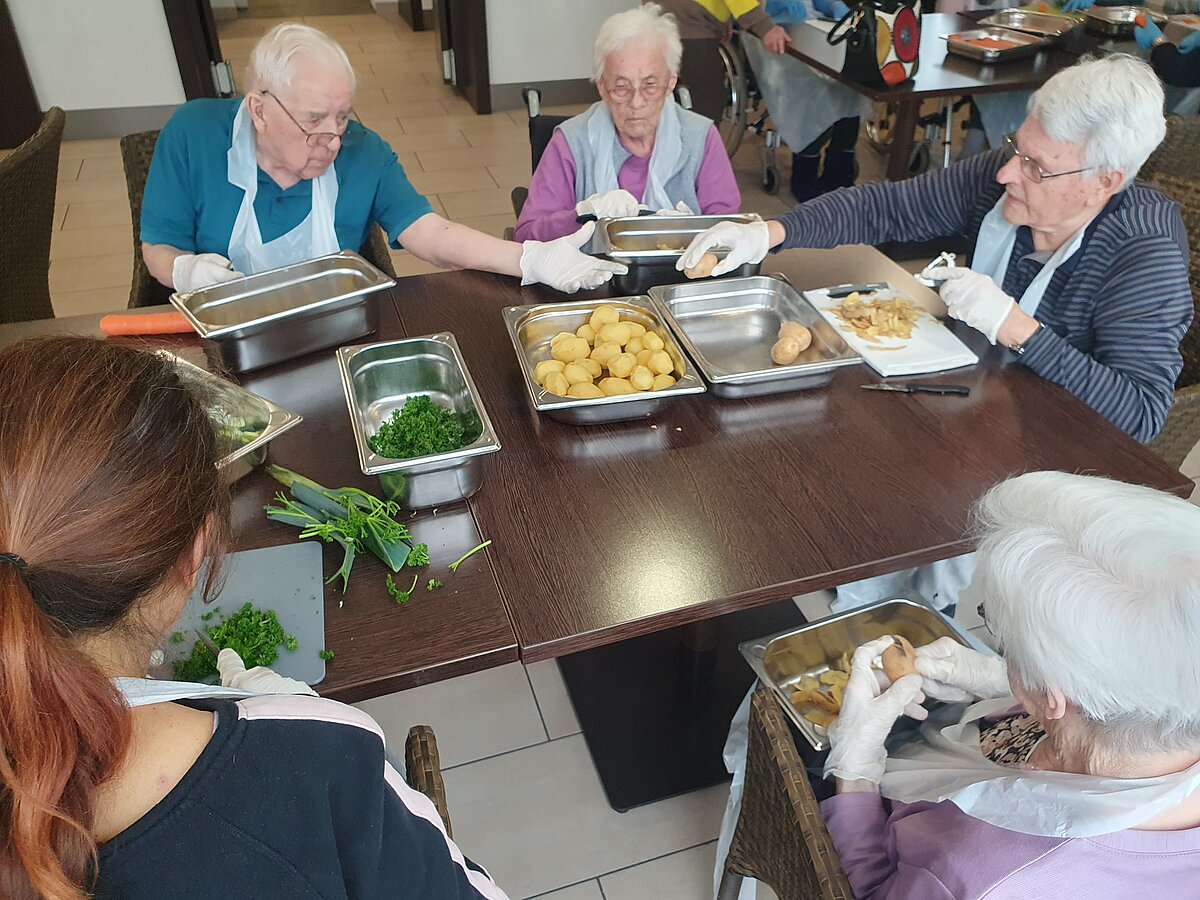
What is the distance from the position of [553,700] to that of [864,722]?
0.96 meters

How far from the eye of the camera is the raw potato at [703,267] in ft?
5.98

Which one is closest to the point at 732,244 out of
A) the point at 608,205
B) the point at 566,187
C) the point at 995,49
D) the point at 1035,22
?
the point at 608,205

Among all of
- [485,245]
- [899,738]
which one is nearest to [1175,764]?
[899,738]

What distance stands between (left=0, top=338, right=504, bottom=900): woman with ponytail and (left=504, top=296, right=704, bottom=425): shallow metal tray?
702 millimetres

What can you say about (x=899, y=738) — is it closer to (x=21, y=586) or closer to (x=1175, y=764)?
(x=1175, y=764)

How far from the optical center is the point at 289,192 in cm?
197

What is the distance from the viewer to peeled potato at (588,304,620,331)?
1621 millimetres

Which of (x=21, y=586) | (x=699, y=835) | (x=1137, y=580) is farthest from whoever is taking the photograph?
(x=699, y=835)

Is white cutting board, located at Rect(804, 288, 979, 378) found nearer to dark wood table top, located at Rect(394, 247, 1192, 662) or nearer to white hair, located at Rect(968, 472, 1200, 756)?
dark wood table top, located at Rect(394, 247, 1192, 662)

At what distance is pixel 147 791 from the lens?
0.69 m

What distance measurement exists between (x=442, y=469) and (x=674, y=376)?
47cm

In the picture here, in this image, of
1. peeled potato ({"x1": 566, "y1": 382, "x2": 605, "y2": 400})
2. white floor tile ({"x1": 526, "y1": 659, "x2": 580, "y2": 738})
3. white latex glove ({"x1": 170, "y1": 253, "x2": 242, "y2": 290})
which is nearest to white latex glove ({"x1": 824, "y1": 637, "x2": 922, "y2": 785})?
peeled potato ({"x1": 566, "y1": 382, "x2": 605, "y2": 400})

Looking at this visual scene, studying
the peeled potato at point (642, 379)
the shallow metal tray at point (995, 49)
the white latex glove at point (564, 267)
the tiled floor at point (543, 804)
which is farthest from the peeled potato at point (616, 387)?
the shallow metal tray at point (995, 49)

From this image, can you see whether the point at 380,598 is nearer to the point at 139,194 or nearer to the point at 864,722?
the point at 864,722
